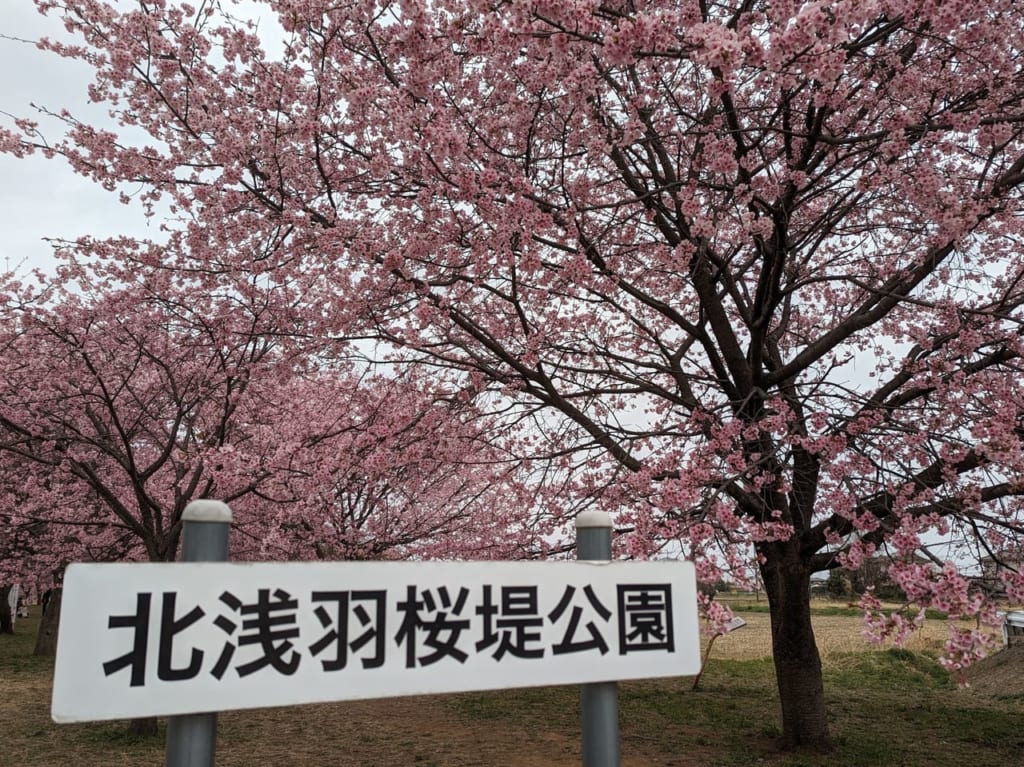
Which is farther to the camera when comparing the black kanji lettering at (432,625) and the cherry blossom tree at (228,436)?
the cherry blossom tree at (228,436)

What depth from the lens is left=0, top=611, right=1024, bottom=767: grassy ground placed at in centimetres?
678

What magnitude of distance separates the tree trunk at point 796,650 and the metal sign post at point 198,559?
5.96m

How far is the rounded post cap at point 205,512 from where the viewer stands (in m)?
1.42

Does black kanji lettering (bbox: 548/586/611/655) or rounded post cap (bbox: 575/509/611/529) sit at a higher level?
rounded post cap (bbox: 575/509/611/529)

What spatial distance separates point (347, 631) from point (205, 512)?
411mm

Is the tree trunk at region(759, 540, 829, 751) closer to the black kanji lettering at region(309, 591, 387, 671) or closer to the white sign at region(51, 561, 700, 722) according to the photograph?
the white sign at region(51, 561, 700, 722)

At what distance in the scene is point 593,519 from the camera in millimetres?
1755

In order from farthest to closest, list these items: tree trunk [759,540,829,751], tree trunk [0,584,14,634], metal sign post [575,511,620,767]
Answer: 1. tree trunk [0,584,14,634]
2. tree trunk [759,540,829,751]
3. metal sign post [575,511,620,767]

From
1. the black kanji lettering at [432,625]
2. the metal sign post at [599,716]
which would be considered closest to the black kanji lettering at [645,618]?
the metal sign post at [599,716]

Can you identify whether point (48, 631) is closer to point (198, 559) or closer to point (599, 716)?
point (198, 559)

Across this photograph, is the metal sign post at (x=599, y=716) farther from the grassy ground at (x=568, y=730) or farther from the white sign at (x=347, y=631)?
the grassy ground at (x=568, y=730)

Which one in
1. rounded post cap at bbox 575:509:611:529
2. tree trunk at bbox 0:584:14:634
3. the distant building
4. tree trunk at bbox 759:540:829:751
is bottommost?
tree trunk at bbox 0:584:14:634

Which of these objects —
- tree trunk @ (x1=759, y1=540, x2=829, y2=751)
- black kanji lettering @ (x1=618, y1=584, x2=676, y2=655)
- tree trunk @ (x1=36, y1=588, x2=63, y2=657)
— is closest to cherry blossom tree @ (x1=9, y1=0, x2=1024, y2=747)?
tree trunk @ (x1=759, y1=540, x2=829, y2=751)

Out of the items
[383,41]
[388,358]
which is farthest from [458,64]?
[388,358]
